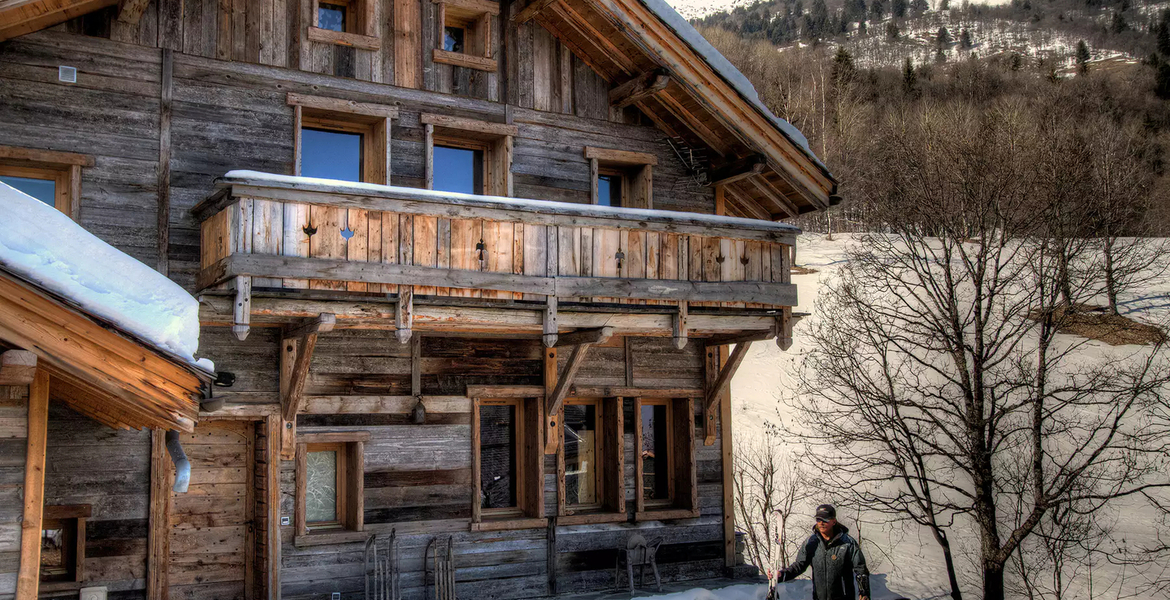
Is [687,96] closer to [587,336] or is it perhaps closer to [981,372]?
[587,336]

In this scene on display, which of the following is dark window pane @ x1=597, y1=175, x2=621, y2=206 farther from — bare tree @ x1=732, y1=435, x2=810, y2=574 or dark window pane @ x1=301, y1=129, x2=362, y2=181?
bare tree @ x1=732, y1=435, x2=810, y2=574

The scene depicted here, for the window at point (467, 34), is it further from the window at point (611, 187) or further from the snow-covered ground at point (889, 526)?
the snow-covered ground at point (889, 526)

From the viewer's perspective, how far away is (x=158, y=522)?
11367 millimetres

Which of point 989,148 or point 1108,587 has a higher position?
point 989,148

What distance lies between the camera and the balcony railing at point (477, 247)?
34.9 feet

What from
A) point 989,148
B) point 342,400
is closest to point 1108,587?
point 989,148

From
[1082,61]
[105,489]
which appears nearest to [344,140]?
[105,489]

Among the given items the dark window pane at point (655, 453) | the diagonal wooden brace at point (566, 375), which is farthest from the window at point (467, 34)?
the dark window pane at point (655, 453)

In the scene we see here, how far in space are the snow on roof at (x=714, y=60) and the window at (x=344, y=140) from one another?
4.17 m

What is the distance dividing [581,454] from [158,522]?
241 inches

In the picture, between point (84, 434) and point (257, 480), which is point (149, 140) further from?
point (257, 480)

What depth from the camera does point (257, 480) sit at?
12281 millimetres

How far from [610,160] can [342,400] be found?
5496mm

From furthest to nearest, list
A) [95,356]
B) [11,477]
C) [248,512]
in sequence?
[248,512], [11,477], [95,356]
